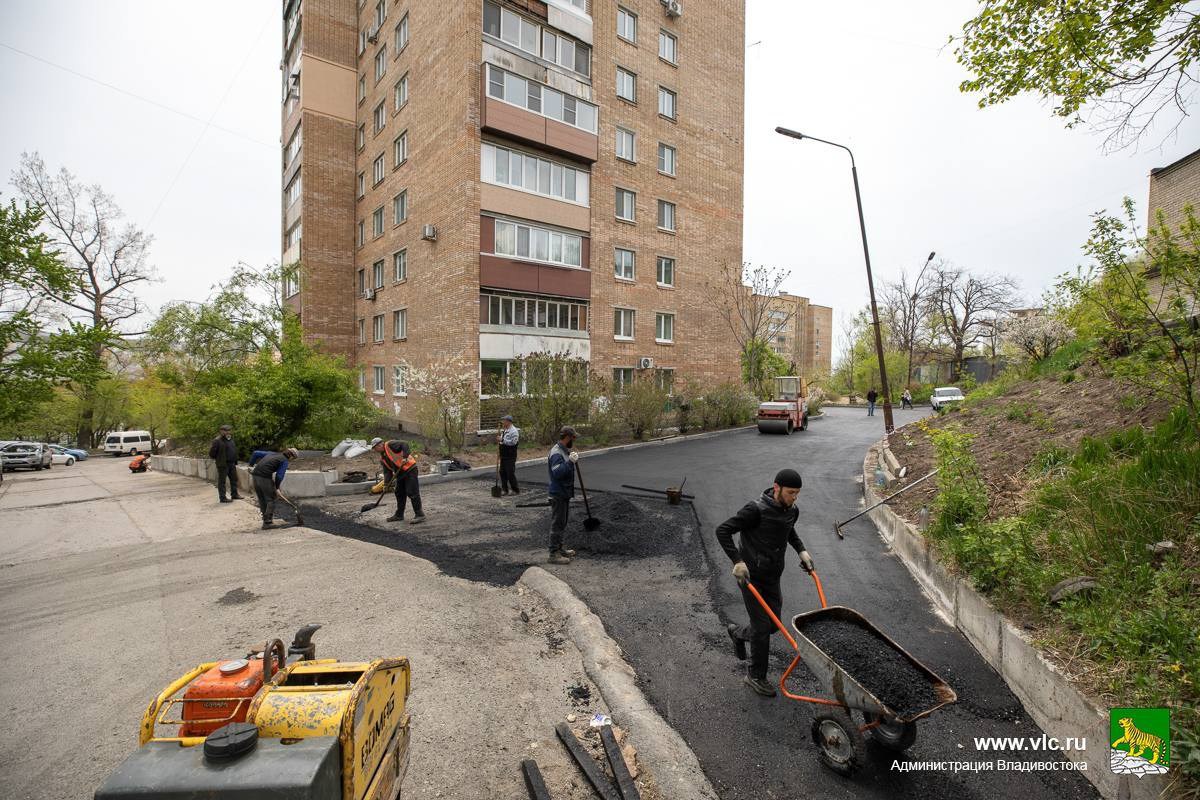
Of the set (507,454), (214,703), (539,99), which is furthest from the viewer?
(539,99)

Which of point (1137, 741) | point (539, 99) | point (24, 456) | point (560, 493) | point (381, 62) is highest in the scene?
point (381, 62)

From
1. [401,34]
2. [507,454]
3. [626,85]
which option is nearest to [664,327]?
[626,85]

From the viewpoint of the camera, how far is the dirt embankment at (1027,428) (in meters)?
6.70

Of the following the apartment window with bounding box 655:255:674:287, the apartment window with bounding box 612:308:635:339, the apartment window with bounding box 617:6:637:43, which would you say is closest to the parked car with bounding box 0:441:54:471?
the apartment window with bounding box 612:308:635:339

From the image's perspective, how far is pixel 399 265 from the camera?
2469 cm

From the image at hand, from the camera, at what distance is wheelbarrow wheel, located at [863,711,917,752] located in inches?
126

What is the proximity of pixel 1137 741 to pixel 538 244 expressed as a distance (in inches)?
826

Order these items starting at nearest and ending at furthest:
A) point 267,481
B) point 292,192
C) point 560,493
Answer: point 560,493
point 267,481
point 292,192

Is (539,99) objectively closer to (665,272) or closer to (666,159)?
(666,159)

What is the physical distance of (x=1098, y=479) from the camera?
17.0 ft

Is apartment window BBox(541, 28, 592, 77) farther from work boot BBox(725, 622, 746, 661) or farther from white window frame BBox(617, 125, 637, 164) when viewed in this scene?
work boot BBox(725, 622, 746, 661)

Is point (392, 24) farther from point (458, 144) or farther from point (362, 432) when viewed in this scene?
point (362, 432)

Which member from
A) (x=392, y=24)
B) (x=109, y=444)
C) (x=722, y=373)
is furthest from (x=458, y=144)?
(x=109, y=444)

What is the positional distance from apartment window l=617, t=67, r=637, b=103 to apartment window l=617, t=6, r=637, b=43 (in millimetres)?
1464
